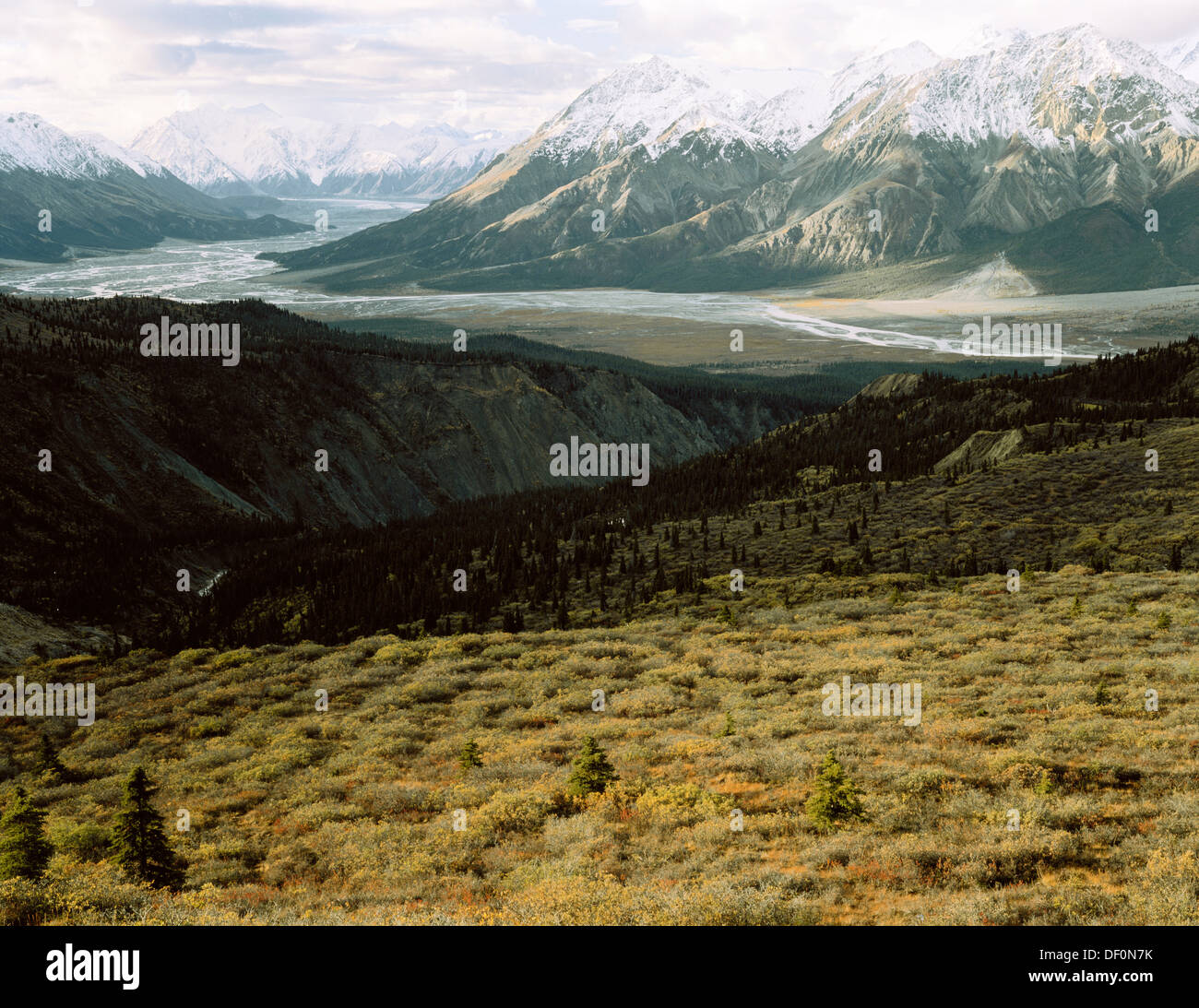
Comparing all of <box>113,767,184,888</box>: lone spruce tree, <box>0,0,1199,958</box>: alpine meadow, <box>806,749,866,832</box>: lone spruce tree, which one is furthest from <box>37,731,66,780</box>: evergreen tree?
<box>806,749,866,832</box>: lone spruce tree

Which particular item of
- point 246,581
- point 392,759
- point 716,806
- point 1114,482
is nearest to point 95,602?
point 246,581

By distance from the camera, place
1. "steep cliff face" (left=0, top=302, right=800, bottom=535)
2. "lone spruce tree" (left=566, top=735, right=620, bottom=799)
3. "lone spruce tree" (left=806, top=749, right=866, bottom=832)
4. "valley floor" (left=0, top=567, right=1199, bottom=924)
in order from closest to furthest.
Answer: "valley floor" (left=0, top=567, right=1199, bottom=924), "lone spruce tree" (left=806, top=749, right=866, bottom=832), "lone spruce tree" (left=566, top=735, right=620, bottom=799), "steep cliff face" (left=0, top=302, right=800, bottom=535)

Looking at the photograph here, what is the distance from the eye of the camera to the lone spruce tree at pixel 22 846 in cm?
1838

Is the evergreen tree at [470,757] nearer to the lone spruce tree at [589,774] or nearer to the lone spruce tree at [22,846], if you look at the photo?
the lone spruce tree at [589,774]

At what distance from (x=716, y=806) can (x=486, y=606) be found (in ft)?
116

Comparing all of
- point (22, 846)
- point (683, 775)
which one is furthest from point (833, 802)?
point (22, 846)

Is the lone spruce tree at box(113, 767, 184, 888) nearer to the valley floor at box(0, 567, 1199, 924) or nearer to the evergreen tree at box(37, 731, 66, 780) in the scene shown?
the valley floor at box(0, 567, 1199, 924)

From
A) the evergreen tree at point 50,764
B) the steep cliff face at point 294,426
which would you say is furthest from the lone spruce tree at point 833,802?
the steep cliff face at point 294,426

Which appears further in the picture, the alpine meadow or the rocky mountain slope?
the rocky mountain slope

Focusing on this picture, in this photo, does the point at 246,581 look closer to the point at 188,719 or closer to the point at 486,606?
the point at 486,606

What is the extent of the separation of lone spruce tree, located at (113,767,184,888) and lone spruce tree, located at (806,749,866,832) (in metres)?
14.2

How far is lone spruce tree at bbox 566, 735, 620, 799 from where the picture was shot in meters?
22.4

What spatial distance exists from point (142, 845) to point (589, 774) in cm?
1057

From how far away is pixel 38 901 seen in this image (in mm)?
16938
